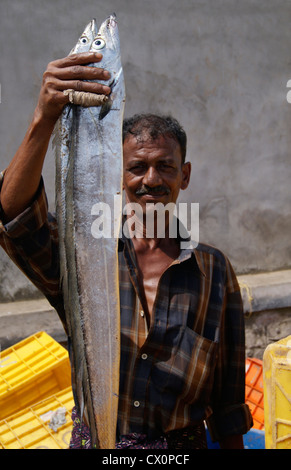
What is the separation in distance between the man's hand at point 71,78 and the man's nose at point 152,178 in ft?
2.05

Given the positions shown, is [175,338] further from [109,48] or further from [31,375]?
[31,375]

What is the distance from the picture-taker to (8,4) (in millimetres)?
3992

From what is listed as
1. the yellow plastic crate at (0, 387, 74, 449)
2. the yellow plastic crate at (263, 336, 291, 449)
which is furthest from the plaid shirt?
the yellow plastic crate at (0, 387, 74, 449)

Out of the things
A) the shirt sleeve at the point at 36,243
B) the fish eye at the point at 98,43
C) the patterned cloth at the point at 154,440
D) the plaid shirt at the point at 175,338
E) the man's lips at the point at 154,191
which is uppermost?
the fish eye at the point at 98,43

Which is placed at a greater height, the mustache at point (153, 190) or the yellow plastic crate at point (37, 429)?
the mustache at point (153, 190)

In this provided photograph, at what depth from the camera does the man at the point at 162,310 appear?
157 centimetres

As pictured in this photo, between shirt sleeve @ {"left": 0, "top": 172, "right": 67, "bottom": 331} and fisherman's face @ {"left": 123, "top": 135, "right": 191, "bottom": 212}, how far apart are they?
16.3 inches

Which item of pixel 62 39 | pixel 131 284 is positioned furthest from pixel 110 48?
pixel 62 39

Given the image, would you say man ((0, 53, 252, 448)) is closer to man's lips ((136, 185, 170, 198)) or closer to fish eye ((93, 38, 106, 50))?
man's lips ((136, 185, 170, 198))

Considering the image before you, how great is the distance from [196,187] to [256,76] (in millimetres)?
1499

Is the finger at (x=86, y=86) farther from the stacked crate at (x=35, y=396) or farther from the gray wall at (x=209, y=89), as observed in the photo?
the gray wall at (x=209, y=89)

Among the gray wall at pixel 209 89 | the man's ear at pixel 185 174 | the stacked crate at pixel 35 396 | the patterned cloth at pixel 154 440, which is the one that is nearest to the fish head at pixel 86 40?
the man's ear at pixel 185 174
